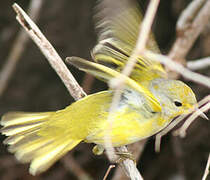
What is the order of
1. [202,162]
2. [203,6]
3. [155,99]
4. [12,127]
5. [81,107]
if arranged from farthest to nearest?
[202,162] < [203,6] < [12,127] < [81,107] < [155,99]

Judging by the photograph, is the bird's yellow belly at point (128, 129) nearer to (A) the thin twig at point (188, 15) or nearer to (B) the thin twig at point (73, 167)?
(A) the thin twig at point (188, 15)

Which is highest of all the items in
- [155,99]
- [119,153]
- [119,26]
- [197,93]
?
[119,26]

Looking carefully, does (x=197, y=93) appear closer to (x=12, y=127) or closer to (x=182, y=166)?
(x=182, y=166)

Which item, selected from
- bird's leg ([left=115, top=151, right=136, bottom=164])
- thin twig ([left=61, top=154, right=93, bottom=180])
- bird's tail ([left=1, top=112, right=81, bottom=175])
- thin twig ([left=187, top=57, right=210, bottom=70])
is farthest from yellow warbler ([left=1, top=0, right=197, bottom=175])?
thin twig ([left=61, top=154, right=93, bottom=180])

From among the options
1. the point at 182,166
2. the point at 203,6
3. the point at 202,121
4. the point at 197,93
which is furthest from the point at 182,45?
the point at 182,166

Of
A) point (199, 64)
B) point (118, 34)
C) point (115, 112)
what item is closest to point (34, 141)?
point (115, 112)
